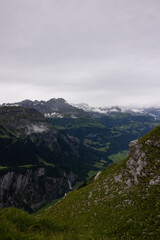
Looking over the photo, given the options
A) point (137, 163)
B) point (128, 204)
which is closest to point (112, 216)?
point (128, 204)

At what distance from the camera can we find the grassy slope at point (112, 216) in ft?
38.2

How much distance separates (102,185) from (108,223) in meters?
12.8

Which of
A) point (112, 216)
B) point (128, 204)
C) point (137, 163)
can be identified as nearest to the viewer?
point (112, 216)

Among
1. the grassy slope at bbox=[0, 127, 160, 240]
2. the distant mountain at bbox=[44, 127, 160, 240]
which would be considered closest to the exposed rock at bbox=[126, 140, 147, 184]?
the distant mountain at bbox=[44, 127, 160, 240]

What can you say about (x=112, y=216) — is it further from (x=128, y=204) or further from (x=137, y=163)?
(x=137, y=163)

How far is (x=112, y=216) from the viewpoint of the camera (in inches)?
772

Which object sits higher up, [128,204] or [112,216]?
[128,204]

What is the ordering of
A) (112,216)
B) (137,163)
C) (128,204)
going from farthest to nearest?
(137,163), (128,204), (112,216)

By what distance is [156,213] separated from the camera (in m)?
15.9

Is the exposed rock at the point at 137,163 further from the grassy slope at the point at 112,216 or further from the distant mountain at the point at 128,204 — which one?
the grassy slope at the point at 112,216

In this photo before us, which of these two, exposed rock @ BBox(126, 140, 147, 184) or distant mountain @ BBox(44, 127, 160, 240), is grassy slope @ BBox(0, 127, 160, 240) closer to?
distant mountain @ BBox(44, 127, 160, 240)

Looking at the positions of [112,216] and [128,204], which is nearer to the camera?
[112,216]

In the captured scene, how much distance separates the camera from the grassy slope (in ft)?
38.2

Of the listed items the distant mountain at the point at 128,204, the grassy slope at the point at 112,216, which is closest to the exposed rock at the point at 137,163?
the distant mountain at the point at 128,204
